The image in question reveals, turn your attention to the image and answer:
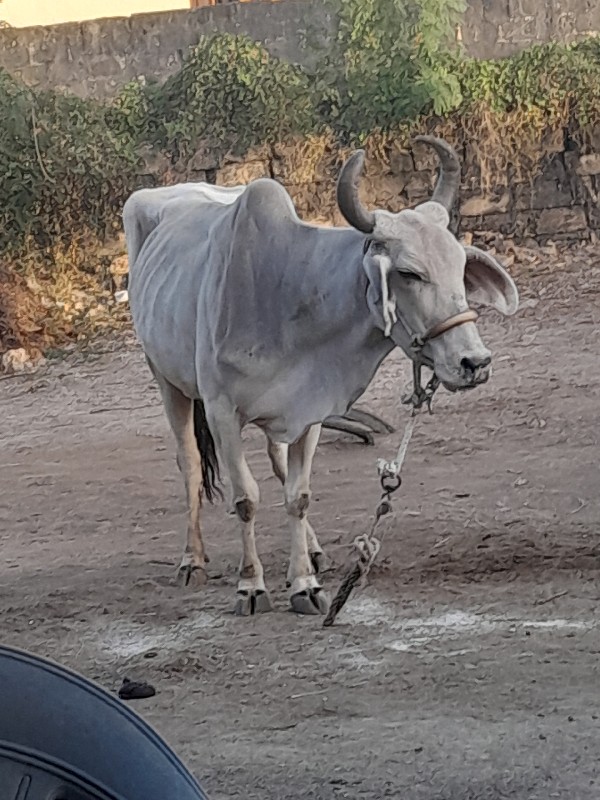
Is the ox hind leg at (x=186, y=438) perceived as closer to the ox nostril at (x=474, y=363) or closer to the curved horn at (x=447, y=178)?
the curved horn at (x=447, y=178)

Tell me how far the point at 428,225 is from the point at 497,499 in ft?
6.69

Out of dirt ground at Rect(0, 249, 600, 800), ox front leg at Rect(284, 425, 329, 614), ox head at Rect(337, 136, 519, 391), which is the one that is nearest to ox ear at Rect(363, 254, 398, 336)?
ox head at Rect(337, 136, 519, 391)

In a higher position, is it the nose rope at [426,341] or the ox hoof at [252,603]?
the nose rope at [426,341]

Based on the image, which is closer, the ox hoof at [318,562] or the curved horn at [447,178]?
the curved horn at [447,178]

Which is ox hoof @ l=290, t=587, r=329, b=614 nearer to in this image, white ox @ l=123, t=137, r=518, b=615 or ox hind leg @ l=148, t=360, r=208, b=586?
white ox @ l=123, t=137, r=518, b=615

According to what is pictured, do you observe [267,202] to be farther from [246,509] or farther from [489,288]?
[246,509]

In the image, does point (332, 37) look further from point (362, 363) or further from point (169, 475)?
point (362, 363)

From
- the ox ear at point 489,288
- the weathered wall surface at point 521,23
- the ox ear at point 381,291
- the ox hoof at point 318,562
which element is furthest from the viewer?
the weathered wall surface at point 521,23

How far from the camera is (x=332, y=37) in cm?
1088

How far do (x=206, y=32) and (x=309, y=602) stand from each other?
7.56 m

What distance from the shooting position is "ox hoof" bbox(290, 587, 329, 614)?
14.2 feet

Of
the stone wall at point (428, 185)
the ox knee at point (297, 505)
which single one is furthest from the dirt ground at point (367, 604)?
the stone wall at point (428, 185)

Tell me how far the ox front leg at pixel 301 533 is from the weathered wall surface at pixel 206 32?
713 centimetres

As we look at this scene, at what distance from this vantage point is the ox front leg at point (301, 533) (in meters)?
4.33
